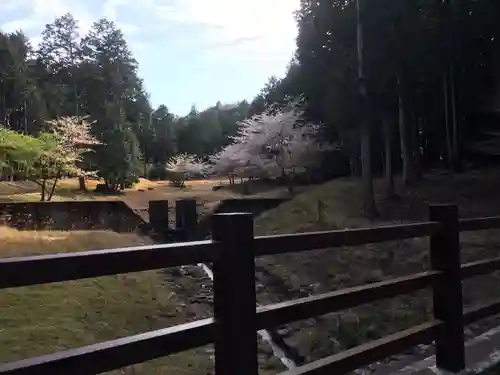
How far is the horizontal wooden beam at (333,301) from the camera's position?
178cm

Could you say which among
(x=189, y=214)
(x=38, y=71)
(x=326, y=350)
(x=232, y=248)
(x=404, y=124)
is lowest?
(x=326, y=350)

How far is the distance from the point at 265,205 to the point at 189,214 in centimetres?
405

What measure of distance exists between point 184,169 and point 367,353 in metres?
34.7

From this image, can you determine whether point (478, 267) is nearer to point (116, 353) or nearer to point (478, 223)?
point (478, 223)

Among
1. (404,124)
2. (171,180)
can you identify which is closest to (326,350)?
(404,124)

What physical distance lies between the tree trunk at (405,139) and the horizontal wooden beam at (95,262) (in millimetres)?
15060

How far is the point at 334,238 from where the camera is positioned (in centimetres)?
207

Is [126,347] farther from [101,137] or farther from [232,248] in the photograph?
[101,137]

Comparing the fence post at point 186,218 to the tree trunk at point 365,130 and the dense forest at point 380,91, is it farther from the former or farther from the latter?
the tree trunk at point 365,130

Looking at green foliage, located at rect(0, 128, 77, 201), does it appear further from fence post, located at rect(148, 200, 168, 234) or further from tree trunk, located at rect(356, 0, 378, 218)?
tree trunk, located at rect(356, 0, 378, 218)

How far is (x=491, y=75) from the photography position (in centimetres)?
1795

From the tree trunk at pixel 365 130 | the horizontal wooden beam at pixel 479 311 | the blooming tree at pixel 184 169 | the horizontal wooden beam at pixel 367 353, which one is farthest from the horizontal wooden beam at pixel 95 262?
the blooming tree at pixel 184 169

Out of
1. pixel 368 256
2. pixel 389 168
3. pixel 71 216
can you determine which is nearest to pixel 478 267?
pixel 368 256

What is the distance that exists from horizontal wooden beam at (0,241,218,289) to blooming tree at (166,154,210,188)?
109 ft
